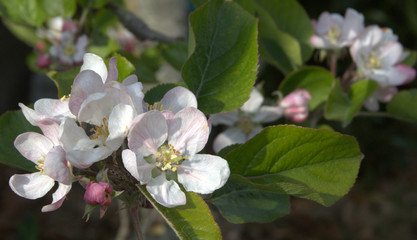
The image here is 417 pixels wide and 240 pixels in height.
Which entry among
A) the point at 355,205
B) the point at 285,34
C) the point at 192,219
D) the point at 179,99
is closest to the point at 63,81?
the point at 179,99

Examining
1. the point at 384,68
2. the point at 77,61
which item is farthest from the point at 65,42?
the point at 384,68

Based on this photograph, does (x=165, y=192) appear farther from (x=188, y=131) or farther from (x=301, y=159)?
(x=301, y=159)

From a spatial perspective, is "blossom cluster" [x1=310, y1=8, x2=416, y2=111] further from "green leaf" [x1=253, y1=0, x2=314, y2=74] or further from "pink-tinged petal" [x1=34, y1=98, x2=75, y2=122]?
"pink-tinged petal" [x1=34, y1=98, x2=75, y2=122]

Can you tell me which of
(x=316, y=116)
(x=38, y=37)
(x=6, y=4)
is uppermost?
(x=6, y=4)

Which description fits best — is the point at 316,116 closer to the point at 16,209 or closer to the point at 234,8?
the point at 234,8

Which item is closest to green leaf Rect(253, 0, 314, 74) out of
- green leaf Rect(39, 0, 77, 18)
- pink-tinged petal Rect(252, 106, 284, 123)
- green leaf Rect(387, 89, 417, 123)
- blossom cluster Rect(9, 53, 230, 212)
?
pink-tinged petal Rect(252, 106, 284, 123)

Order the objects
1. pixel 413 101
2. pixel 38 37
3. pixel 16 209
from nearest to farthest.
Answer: pixel 413 101 → pixel 38 37 → pixel 16 209
